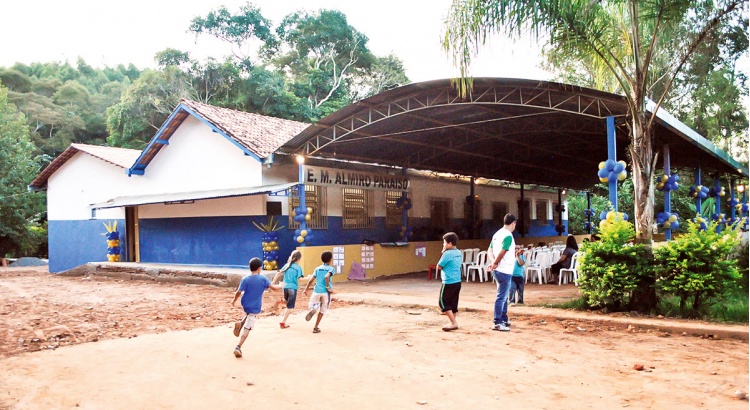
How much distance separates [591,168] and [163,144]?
16.1 meters

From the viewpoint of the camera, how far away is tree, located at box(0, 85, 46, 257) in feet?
83.0

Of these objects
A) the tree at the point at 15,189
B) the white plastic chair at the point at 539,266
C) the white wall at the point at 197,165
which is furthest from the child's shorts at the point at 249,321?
the tree at the point at 15,189

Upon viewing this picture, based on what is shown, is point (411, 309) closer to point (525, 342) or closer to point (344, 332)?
point (344, 332)

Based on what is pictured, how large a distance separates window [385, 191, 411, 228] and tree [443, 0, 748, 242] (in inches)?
397

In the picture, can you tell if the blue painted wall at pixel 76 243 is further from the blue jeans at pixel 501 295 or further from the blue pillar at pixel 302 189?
the blue jeans at pixel 501 295

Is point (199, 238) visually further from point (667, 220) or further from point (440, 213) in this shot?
point (667, 220)

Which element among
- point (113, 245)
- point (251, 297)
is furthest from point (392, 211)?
point (251, 297)

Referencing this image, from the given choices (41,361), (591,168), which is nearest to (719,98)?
(591,168)

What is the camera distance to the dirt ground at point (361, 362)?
489 cm

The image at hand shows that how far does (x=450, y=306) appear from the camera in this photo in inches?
315

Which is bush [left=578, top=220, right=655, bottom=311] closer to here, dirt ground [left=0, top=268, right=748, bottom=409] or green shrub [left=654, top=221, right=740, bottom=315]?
green shrub [left=654, top=221, right=740, bottom=315]

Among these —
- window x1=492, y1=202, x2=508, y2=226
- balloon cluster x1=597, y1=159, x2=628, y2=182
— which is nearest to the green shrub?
balloon cluster x1=597, y1=159, x2=628, y2=182

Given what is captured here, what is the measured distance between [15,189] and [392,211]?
1770 centimetres

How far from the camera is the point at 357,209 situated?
17750 mm
